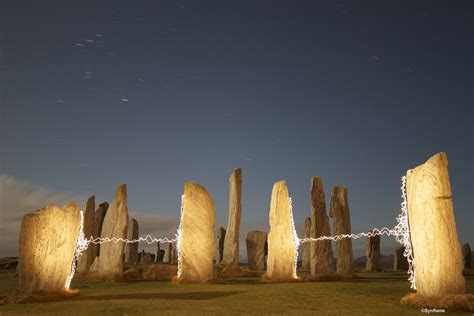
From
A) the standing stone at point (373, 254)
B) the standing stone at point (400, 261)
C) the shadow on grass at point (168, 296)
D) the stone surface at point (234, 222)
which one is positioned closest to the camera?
the shadow on grass at point (168, 296)

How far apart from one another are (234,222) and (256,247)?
4514 mm

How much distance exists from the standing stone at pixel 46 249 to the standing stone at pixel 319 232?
978cm

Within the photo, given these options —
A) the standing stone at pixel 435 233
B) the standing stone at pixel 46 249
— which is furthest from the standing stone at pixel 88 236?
the standing stone at pixel 435 233

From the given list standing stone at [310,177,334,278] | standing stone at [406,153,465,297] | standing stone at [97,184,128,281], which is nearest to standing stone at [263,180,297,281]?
standing stone at [310,177,334,278]

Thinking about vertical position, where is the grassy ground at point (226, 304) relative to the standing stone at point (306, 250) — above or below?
below

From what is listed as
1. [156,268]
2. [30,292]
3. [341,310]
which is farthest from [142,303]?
[156,268]

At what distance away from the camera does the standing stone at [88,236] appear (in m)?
20.5

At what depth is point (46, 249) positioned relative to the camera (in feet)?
30.8

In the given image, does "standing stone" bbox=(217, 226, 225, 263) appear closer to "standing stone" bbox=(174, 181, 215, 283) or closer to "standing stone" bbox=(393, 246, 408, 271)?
"standing stone" bbox=(393, 246, 408, 271)

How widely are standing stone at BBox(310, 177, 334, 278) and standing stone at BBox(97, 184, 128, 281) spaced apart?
23.0ft

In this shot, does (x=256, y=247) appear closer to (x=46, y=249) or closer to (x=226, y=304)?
(x=46, y=249)

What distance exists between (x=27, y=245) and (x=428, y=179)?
26.2 ft

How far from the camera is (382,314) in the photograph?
718 centimetres

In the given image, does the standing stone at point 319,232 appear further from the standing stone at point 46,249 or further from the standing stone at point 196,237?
the standing stone at point 46,249
